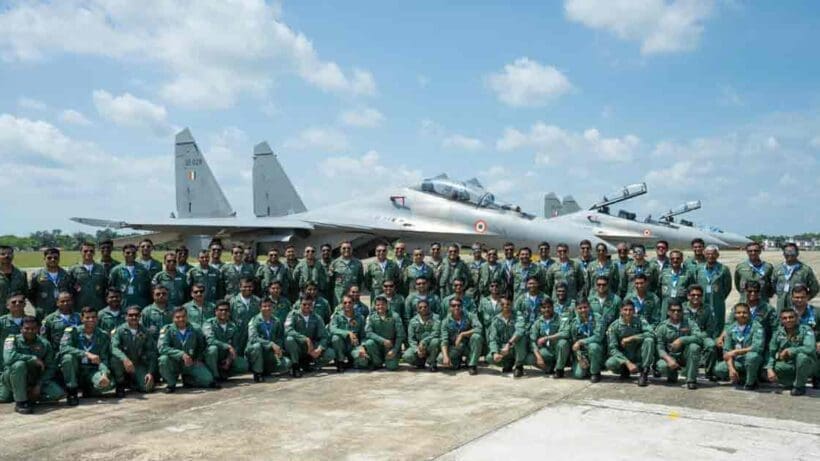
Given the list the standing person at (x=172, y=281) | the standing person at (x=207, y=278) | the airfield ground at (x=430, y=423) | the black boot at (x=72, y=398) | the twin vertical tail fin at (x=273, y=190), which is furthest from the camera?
the twin vertical tail fin at (x=273, y=190)

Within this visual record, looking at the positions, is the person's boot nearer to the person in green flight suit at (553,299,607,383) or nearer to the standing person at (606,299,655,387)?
the standing person at (606,299,655,387)

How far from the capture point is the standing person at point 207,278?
8.38 m

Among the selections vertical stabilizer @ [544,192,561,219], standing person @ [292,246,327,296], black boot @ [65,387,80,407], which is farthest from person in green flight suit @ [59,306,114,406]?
vertical stabilizer @ [544,192,561,219]

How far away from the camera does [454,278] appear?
904 cm

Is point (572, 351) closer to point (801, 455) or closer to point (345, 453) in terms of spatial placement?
point (801, 455)

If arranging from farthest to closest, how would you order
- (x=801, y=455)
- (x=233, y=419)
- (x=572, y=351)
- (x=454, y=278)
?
(x=454, y=278) < (x=572, y=351) < (x=233, y=419) < (x=801, y=455)

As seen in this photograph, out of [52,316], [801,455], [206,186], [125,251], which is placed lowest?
[801,455]

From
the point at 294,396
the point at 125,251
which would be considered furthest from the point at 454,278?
the point at 125,251

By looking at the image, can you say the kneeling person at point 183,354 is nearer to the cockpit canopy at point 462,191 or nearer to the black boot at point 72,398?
the black boot at point 72,398

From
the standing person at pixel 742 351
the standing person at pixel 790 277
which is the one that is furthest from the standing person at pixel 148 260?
the standing person at pixel 790 277

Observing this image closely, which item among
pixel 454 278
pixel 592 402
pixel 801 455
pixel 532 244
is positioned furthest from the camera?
pixel 532 244

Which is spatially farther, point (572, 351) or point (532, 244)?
point (532, 244)

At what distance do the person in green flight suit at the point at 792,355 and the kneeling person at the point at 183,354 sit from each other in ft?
18.3

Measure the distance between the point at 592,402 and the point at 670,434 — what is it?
111 cm
